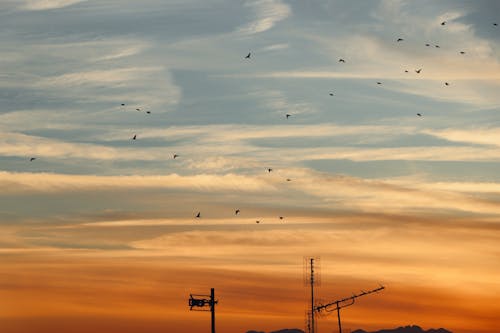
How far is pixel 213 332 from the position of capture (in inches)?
6855

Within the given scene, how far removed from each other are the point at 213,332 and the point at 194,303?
10320 mm

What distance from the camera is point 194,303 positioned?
183000mm
